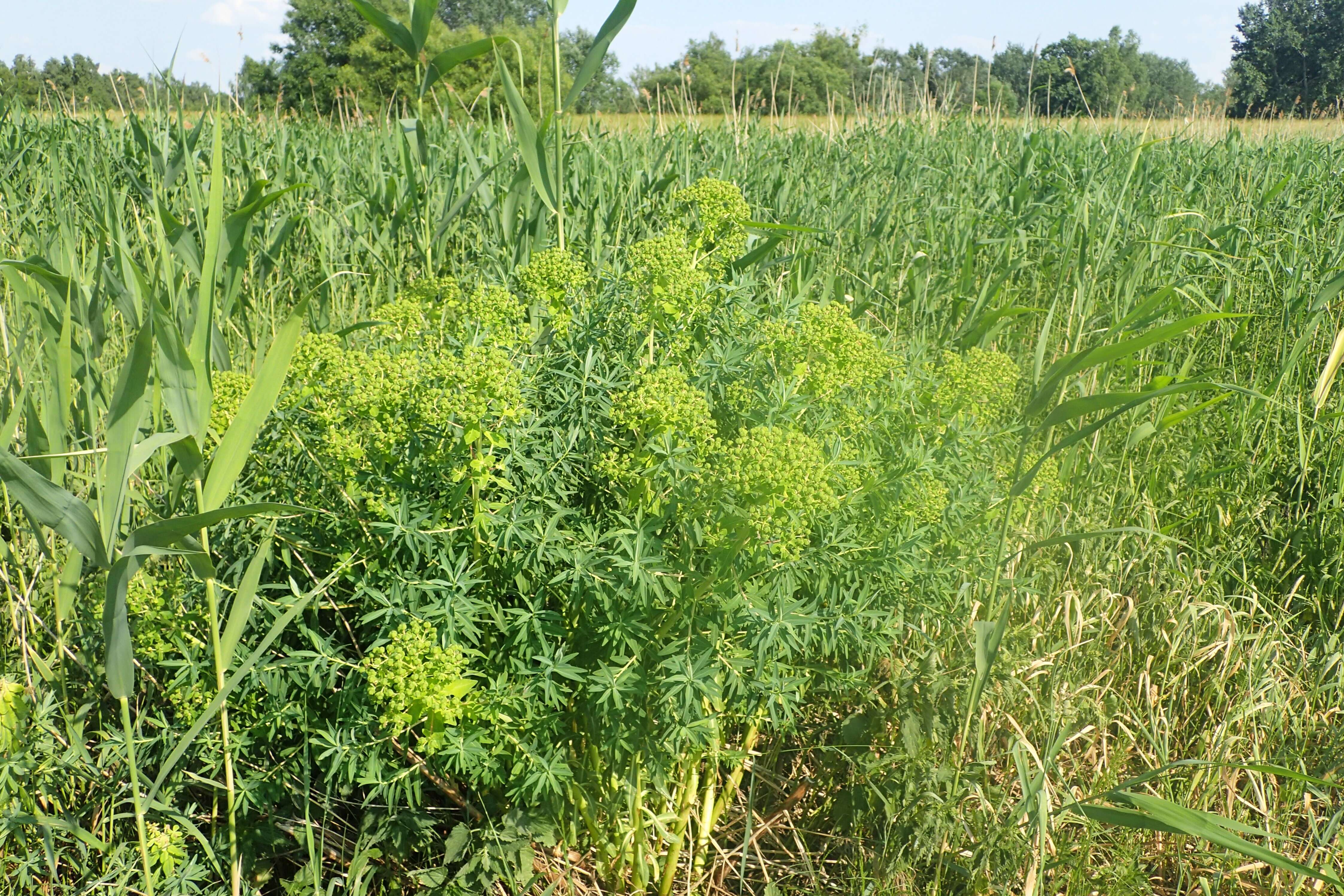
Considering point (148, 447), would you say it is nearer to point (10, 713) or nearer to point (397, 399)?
point (397, 399)

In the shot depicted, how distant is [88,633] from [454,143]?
4.34m

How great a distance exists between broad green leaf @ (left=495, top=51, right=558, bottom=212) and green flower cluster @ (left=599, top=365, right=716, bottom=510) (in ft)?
2.20

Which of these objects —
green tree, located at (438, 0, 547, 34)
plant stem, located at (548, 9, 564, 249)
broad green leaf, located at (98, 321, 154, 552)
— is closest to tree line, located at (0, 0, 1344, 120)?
plant stem, located at (548, 9, 564, 249)

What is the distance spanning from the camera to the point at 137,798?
1.48 metres

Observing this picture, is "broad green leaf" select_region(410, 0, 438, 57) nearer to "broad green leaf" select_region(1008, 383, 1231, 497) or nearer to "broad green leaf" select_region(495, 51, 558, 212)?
"broad green leaf" select_region(495, 51, 558, 212)

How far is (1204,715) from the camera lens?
238cm

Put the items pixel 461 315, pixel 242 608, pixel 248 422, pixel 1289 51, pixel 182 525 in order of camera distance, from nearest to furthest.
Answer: pixel 182 525, pixel 248 422, pixel 242 608, pixel 461 315, pixel 1289 51

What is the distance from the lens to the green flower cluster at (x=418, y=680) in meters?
1.46

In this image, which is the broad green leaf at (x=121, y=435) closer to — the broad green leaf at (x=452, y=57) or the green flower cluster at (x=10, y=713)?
the green flower cluster at (x=10, y=713)

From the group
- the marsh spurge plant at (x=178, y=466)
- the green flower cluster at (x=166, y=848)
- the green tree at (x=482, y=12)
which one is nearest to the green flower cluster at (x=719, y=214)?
the marsh spurge plant at (x=178, y=466)

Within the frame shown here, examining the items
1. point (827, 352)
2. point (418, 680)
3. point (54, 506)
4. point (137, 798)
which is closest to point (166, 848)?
point (137, 798)

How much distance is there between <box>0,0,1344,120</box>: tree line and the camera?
19.6 ft

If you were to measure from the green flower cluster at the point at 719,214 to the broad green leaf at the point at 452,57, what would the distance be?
56cm

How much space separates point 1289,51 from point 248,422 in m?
55.9
